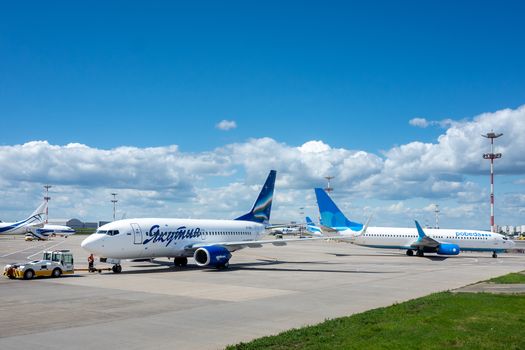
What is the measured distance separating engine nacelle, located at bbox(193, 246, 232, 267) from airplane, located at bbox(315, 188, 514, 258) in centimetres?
2449

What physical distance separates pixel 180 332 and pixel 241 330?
185 cm

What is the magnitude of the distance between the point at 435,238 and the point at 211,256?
34.1 meters

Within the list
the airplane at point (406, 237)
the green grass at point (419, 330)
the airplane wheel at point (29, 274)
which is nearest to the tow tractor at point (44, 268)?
the airplane wheel at point (29, 274)

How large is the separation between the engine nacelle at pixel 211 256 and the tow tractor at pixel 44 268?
9197mm

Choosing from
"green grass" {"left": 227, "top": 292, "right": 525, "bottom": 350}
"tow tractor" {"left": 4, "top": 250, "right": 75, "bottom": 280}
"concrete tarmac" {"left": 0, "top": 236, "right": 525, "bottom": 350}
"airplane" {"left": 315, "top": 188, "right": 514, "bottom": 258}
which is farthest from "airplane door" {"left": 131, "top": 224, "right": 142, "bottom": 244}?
"airplane" {"left": 315, "top": 188, "right": 514, "bottom": 258}

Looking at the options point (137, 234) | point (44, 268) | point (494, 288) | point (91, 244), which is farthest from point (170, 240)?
point (494, 288)

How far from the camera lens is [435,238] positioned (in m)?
58.7

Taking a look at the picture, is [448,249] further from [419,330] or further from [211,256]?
[419,330]

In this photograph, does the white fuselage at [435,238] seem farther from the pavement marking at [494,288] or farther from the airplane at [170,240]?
the pavement marking at [494,288]

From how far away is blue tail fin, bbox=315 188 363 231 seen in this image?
5912 centimetres

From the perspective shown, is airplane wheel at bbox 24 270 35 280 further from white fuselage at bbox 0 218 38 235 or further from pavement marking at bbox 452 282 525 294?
white fuselage at bbox 0 218 38 235

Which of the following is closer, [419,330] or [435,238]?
[419,330]

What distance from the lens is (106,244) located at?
3200 cm

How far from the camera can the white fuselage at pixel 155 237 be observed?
106 feet
